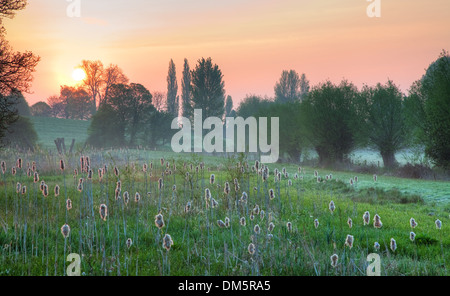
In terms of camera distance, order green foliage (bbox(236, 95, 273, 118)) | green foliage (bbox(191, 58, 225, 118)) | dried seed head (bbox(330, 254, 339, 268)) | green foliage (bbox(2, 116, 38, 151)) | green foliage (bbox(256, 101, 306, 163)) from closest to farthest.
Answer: dried seed head (bbox(330, 254, 339, 268)) < green foliage (bbox(2, 116, 38, 151)) < green foliage (bbox(256, 101, 306, 163)) < green foliage (bbox(191, 58, 225, 118)) < green foliage (bbox(236, 95, 273, 118))

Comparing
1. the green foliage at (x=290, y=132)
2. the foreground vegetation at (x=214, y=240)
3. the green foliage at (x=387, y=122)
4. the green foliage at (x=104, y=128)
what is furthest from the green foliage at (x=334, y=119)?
the green foliage at (x=104, y=128)

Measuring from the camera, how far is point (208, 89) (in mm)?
69000

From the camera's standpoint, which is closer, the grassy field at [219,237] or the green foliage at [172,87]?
the grassy field at [219,237]

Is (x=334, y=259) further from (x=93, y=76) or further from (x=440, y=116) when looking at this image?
(x=93, y=76)

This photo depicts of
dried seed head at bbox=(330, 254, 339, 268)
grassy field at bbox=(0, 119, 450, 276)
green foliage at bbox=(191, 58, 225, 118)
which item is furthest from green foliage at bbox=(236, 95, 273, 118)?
dried seed head at bbox=(330, 254, 339, 268)

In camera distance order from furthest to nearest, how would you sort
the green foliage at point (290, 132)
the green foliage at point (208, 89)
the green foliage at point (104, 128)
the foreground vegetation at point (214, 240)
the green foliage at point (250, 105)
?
the green foliage at point (250, 105), the green foliage at point (208, 89), the green foliage at point (104, 128), the green foliage at point (290, 132), the foreground vegetation at point (214, 240)

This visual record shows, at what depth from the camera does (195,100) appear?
68.6 meters

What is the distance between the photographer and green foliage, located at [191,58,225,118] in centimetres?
6825

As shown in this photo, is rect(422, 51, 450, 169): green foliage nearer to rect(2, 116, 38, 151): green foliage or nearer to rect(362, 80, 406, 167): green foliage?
rect(362, 80, 406, 167): green foliage

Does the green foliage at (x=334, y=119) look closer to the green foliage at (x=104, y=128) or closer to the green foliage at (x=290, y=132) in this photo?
the green foliage at (x=290, y=132)

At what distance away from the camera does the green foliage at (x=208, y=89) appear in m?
68.2
